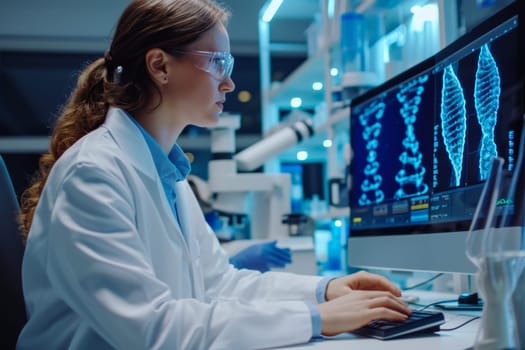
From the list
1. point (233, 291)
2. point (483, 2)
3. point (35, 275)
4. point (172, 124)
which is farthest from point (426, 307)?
point (483, 2)

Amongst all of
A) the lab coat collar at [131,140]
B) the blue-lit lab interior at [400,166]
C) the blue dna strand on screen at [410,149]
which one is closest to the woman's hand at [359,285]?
the blue-lit lab interior at [400,166]

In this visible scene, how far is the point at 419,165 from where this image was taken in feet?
4.44

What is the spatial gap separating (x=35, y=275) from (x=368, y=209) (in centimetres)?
83

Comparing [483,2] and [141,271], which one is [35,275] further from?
[483,2]

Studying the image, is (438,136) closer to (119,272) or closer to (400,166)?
(400,166)

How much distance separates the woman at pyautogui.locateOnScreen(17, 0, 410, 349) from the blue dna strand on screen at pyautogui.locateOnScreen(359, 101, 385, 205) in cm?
33

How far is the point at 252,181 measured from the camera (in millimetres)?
2510

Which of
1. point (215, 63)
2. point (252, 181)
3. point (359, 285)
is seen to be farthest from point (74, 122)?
point (252, 181)

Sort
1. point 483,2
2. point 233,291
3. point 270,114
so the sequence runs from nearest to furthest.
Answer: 1. point 233,291
2. point 483,2
3. point 270,114

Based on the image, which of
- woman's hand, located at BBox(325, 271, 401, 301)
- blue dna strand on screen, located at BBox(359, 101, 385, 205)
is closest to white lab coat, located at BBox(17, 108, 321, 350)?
woman's hand, located at BBox(325, 271, 401, 301)

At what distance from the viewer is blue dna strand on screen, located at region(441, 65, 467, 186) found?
119cm

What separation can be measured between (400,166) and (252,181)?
44.1 inches

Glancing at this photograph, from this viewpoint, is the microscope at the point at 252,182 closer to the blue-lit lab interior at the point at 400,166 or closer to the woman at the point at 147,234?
the blue-lit lab interior at the point at 400,166

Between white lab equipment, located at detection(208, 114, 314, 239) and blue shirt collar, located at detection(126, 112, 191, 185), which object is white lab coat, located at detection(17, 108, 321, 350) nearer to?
blue shirt collar, located at detection(126, 112, 191, 185)
